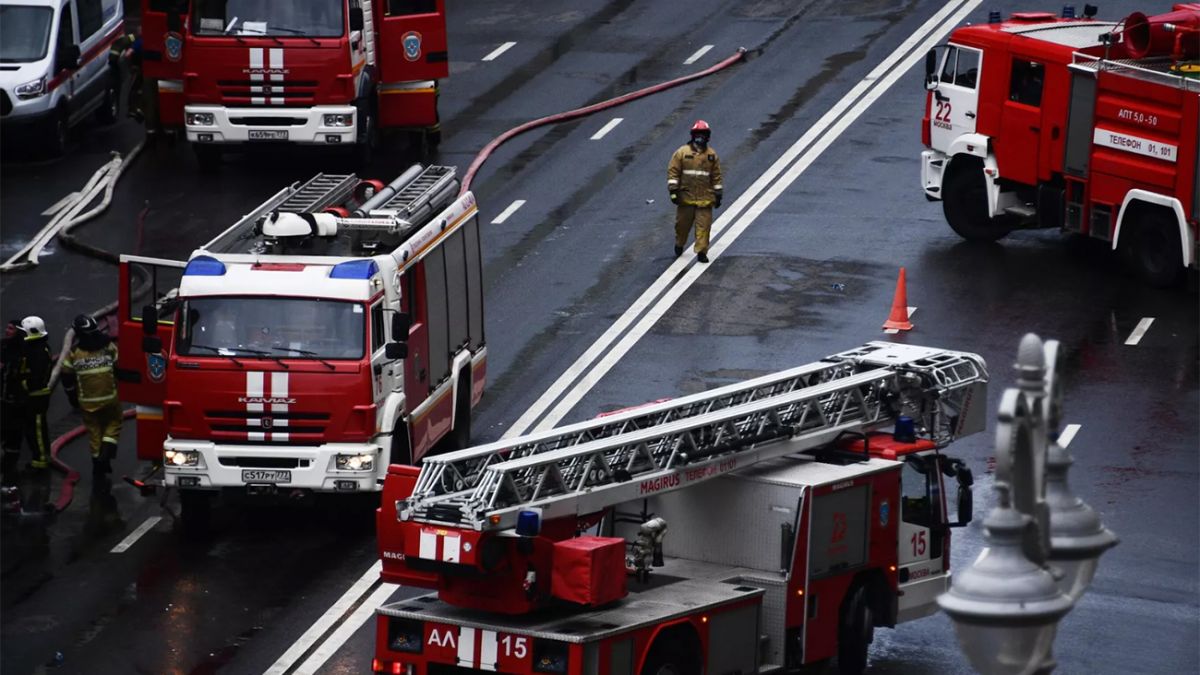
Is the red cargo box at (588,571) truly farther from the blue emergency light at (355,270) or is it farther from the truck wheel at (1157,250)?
the truck wheel at (1157,250)

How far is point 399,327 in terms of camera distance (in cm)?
2066

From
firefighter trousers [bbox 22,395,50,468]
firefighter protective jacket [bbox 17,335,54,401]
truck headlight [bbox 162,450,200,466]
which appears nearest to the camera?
truck headlight [bbox 162,450,200,466]

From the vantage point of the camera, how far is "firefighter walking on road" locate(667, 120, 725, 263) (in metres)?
28.1

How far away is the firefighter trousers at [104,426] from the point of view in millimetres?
22703

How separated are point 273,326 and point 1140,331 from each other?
10.9m

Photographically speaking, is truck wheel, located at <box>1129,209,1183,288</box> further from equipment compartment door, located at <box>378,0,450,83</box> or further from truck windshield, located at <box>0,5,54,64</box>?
truck windshield, located at <box>0,5,54,64</box>

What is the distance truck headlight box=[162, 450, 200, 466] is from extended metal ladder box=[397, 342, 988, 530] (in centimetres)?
499

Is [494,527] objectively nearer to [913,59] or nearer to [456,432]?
[456,432]

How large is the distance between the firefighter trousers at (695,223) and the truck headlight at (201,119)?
666cm

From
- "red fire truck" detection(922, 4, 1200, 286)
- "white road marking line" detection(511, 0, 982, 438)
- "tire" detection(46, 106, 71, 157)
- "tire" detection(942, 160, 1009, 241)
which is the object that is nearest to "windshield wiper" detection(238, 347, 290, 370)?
"white road marking line" detection(511, 0, 982, 438)

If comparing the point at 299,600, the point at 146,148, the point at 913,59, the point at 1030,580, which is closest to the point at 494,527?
the point at 299,600

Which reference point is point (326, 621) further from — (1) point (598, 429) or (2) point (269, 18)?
(2) point (269, 18)

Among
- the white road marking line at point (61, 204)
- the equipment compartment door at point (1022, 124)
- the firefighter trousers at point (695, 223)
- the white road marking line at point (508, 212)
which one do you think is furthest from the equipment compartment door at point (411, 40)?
the equipment compartment door at point (1022, 124)

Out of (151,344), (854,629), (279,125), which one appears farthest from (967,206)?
(854,629)
